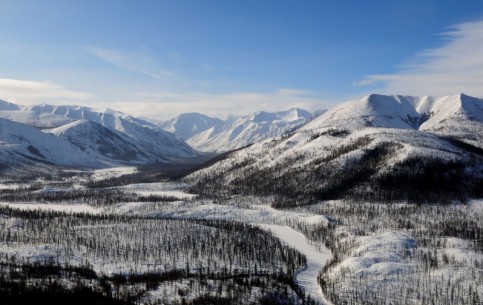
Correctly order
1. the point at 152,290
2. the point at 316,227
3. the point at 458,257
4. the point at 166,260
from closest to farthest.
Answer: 1. the point at 152,290
2. the point at 458,257
3. the point at 166,260
4. the point at 316,227

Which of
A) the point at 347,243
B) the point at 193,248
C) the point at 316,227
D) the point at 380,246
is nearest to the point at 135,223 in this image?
the point at 193,248

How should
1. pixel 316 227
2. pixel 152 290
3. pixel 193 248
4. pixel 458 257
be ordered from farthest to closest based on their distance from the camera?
1. pixel 316 227
2. pixel 193 248
3. pixel 458 257
4. pixel 152 290

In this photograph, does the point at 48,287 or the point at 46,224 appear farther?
the point at 46,224

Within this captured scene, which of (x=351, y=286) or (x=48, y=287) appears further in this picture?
(x=351, y=286)

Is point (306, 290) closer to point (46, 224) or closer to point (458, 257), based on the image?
point (458, 257)

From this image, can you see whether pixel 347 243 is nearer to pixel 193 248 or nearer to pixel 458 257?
pixel 458 257

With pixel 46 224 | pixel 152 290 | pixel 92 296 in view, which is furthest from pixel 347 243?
pixel 46 224

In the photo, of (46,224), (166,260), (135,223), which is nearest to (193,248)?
(166,260)

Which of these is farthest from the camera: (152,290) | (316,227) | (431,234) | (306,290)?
(316,227)

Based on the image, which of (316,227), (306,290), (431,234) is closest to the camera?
(306,290)
